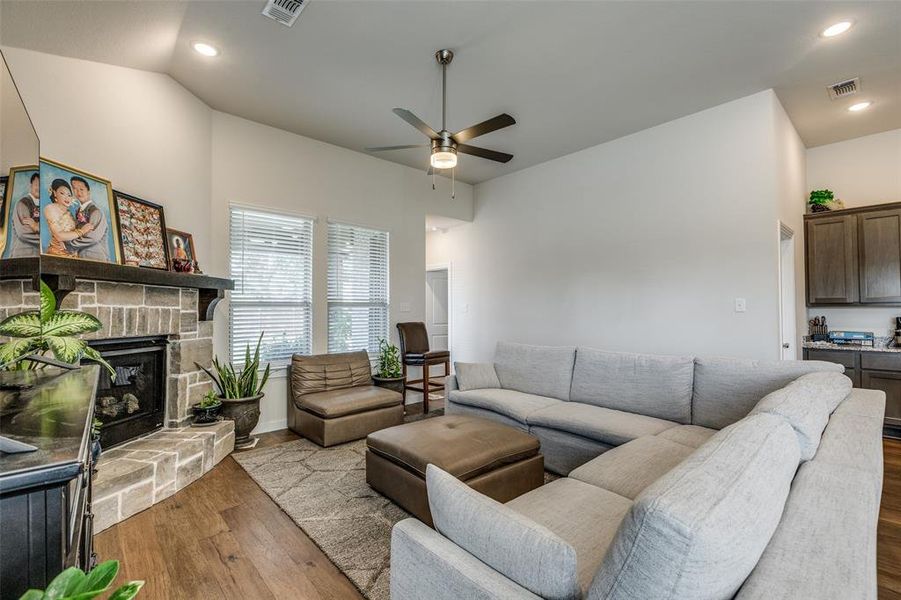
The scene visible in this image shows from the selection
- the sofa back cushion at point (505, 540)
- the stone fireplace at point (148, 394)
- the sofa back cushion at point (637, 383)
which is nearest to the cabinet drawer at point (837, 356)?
the sofa back cushion at point (637, 383)

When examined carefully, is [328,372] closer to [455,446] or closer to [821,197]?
[455,446]

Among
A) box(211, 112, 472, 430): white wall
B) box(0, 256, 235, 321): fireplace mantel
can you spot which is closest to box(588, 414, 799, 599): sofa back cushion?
box(0, 256, 235, 321): fireplace mantel

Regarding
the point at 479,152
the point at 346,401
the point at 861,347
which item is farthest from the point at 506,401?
the point at 861,347

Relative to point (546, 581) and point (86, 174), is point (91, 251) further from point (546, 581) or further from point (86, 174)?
point (546, 581)

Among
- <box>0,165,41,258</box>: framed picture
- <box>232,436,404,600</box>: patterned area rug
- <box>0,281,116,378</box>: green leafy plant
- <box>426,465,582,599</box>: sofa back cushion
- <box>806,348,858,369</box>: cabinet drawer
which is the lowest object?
<box>232,436,404,600</box>: patterned area rug

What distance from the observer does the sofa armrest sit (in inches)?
35.9

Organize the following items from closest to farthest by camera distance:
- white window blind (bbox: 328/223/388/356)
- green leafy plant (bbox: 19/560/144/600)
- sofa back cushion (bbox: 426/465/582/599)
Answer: green leafy plant (bbox: 19/560/144/600) < sofa back cushion (bbox: 426/465/582/599) < white window blind (bbox: 328/223/388/356)

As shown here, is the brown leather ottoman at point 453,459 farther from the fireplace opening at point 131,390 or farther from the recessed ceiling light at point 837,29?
the recessed ceiling light at point 837,29

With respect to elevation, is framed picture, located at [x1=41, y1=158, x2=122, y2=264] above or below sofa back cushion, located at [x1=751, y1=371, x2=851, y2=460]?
above

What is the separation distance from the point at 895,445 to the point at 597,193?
345 centimetres

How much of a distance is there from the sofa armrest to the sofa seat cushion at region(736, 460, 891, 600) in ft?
1.55

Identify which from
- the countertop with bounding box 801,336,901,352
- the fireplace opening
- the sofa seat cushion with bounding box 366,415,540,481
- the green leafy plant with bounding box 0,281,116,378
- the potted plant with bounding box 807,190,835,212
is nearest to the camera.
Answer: the green leafy plant with bounding box 0,281,116,378

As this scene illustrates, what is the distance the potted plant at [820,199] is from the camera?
4.25 m

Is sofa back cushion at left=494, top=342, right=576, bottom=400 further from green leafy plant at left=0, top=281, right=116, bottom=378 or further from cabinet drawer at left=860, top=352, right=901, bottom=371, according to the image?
green leafy plant at left=0, top=281, right=116, bottom=378
